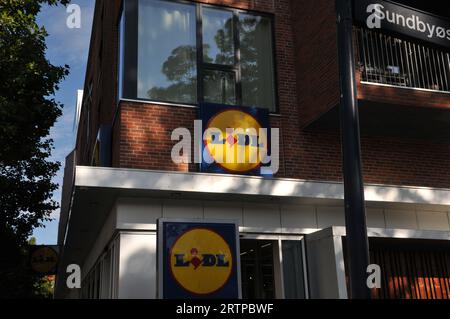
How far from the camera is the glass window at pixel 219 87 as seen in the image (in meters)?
11.5

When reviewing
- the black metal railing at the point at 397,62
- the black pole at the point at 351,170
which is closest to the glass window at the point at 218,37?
the black metal railing at the point at 397,62

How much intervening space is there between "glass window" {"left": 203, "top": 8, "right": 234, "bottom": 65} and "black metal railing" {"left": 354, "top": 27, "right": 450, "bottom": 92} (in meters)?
2.79

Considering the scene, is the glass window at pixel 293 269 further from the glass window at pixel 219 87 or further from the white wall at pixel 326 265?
the glass window at pixel 219 87

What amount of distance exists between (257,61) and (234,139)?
2.36 m

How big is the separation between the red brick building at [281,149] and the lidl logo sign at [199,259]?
32.5 inches

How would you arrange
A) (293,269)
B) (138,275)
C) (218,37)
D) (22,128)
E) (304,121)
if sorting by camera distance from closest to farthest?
1. (138,275)
2. (293,269)
3. (304,121)
4. (218,37)
5. (22,128)

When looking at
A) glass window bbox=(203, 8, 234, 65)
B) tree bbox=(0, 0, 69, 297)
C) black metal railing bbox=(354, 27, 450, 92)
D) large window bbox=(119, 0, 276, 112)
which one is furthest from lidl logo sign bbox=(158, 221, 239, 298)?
tree bbox=(0, 0, 69, 297)

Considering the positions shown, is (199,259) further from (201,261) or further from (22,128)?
(22,128)

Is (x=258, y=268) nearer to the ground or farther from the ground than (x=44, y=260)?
nearer to the ground

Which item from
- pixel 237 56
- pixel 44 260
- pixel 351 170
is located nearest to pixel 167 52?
pixel 237 56

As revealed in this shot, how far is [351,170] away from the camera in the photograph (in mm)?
5320

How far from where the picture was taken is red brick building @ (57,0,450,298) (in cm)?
980

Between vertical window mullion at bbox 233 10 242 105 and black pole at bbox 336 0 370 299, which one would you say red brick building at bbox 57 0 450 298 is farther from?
black pole at bbox 336 0 370 299
